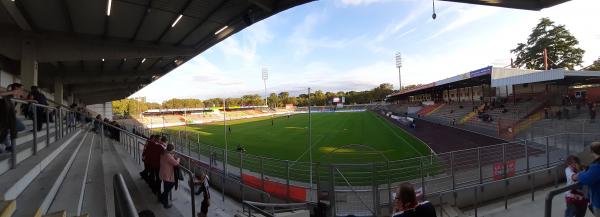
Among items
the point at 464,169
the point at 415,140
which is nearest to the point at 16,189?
the point at 464,169

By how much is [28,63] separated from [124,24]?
Answer: 4.13m

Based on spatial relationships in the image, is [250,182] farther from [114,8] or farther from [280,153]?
[280,153]

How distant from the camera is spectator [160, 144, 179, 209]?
21.1ft

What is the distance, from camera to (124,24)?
14.0 metres

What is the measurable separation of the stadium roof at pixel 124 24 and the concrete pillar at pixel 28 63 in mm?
78

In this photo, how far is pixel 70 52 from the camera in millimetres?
15117

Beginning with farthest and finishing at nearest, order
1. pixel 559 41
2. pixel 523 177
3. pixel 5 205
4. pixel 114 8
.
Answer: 1. pixel 559 41
2. pixel 523 177
3. pixel 114 8
4. pixel 5 205

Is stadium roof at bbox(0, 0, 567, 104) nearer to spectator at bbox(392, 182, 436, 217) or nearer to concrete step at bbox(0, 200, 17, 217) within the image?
spectator at bbox(392, 182, 436, 217)

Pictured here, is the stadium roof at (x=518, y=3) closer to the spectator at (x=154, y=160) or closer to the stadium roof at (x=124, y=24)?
the stadium roof at (x=124, y=24)

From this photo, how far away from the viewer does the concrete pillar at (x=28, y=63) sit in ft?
44.3

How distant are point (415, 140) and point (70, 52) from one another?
27.1 meters

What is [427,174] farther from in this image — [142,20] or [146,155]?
[142,20]

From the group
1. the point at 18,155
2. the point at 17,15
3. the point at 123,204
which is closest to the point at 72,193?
the point at 18,155

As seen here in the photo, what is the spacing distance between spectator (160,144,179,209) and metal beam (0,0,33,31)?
7724 millimetres
